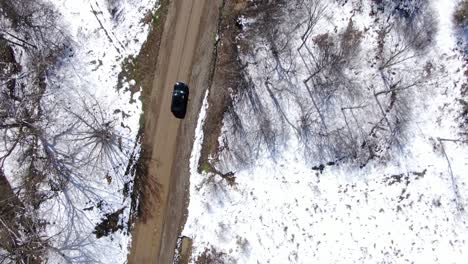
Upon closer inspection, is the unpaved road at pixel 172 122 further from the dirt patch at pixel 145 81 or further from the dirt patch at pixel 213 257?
the dirt patch at pixel 213 257

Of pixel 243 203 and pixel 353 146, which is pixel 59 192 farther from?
pixel 353 146

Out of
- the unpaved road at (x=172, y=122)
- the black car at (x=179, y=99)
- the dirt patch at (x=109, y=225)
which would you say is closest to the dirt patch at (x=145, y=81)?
the unpaved road at (x=172, y=122)

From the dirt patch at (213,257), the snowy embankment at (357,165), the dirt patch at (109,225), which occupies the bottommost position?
the dirt patch at (213,257)

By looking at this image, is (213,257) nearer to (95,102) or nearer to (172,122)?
(172,122)

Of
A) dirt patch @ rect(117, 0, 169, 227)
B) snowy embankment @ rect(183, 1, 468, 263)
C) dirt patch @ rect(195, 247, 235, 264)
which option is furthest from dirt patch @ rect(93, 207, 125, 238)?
dirt patch @ rect(195, 247, 235, 264)

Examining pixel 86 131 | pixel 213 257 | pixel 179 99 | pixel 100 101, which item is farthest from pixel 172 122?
pixel 213 257

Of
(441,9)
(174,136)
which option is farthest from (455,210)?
(174,136)
